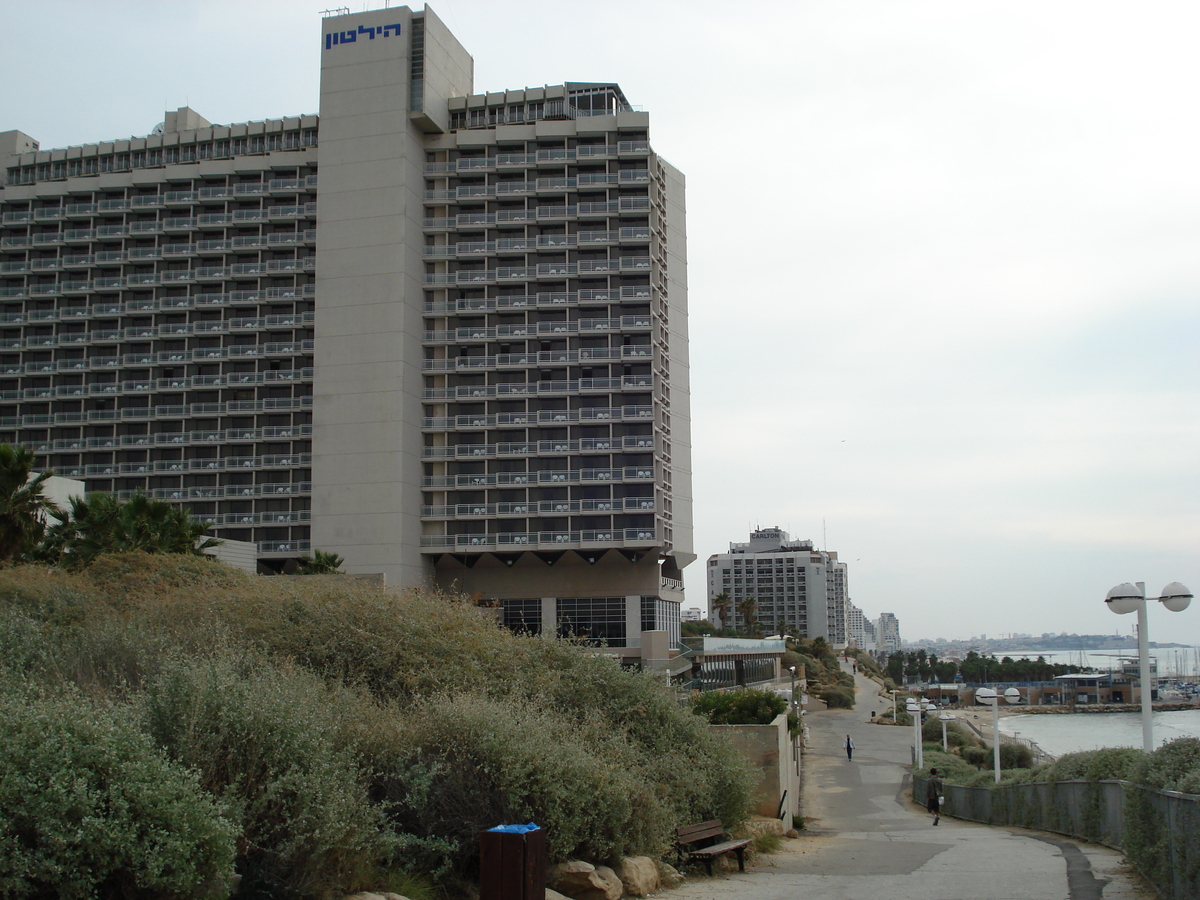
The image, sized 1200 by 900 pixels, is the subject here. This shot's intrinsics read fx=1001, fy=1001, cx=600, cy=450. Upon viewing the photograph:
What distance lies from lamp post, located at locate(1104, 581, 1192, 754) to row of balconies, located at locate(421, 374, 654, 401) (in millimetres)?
52229

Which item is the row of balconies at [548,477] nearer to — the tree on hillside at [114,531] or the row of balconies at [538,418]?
the row of balconies at [538,418]

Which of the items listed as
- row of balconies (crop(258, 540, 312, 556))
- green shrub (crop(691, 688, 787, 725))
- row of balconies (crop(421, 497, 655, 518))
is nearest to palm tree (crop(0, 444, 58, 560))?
green shrub (crop(691, 688, 787, 725))

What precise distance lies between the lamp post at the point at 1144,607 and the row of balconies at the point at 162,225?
6723 centimetres

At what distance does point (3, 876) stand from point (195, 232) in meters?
74.9

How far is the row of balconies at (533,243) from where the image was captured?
228 ft

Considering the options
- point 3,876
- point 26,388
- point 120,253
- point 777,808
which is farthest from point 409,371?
point 3,876

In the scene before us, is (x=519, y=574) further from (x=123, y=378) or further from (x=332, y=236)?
(x=123, y=378)

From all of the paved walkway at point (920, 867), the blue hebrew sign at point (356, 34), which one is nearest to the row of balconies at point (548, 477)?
the blue hebrew sign at point (356, 34)

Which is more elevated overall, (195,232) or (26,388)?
(195,232)

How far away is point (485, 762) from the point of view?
12898 millimetres

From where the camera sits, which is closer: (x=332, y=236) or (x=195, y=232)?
(x=332, y=236)

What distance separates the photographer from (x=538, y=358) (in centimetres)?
6900

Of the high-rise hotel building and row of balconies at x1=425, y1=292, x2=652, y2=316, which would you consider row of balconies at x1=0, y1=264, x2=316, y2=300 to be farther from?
row of balconies at x1=425, y1=292, x2=652, y2=316

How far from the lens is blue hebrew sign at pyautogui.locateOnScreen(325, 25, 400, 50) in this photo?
70.7 m
